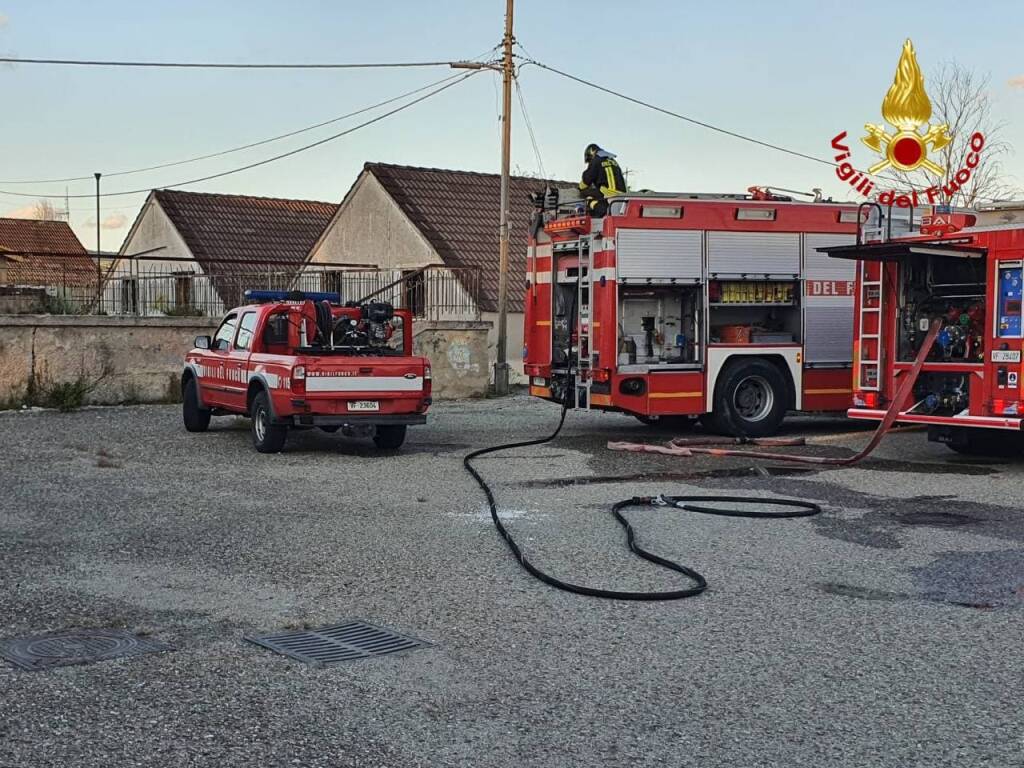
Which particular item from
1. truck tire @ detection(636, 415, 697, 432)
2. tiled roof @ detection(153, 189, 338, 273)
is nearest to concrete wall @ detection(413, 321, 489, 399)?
truck tire @ detection(636, 415, 697, 432)

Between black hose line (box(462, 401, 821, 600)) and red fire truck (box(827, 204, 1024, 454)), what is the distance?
3.43 m

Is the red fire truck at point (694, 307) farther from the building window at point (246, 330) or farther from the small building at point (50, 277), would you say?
the small building at point (50, 277)

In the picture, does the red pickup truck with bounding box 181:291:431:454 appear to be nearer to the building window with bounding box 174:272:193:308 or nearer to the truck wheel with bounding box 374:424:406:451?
the truck wheel with bounding box 374:424:406:451

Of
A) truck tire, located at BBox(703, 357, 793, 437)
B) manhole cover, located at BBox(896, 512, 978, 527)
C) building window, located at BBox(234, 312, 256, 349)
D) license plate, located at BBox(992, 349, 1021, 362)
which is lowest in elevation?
manhole cover, located at BBox(896, 512, 978, 527)

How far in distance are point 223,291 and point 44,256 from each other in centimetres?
417

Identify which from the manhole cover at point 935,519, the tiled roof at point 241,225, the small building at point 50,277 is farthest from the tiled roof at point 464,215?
the manhole cover at point 935,519

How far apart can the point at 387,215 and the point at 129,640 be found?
2541cm

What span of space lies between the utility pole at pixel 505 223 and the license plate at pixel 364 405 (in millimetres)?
9456

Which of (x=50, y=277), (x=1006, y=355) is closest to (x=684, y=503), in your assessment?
(x=1006, y=355)

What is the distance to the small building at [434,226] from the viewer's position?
2914 centimetres

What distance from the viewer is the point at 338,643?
21.0 ft

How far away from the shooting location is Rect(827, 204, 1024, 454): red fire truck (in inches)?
515

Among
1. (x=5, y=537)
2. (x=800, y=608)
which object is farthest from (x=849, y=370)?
(x=5, y=537)

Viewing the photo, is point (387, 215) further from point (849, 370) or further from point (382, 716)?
point (382, 716)
